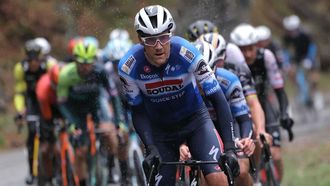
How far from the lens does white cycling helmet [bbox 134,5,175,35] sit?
27.5 ft

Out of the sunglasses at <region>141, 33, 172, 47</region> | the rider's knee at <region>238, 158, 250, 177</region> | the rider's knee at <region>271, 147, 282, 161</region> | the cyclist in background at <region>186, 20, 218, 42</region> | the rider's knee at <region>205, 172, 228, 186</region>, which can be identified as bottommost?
the rider's knee at <region>271, 147, 282, 161</region>

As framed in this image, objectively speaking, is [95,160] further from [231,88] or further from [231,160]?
[231,160]

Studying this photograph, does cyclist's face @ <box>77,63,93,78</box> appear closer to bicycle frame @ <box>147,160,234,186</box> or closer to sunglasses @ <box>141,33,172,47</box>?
sunglasses @ <box>141,33,172,47</box>

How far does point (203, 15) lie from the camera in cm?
1503

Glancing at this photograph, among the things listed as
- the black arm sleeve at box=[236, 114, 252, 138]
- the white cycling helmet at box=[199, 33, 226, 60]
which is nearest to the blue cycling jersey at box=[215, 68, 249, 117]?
the black arm sleeve at box=[236, 114, 252, 138]

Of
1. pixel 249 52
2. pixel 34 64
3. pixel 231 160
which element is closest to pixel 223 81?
pixel 231 160

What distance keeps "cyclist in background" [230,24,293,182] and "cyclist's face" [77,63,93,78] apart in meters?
1.97

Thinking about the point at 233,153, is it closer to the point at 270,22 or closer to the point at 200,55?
the point at 200,55

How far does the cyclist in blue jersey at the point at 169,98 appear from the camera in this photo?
27.7 feet

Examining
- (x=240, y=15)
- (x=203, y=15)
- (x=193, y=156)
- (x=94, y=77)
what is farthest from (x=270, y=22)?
(x=193, y=156)

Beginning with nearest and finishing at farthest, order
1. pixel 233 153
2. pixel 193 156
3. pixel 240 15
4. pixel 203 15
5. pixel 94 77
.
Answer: pixel 233 153, pixel 193 156, pixel 94 77, pixel 203 15, pixel 240 15

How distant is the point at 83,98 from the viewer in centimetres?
1341

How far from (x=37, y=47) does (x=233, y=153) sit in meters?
6.29

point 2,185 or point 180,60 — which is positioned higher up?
point 180,60
